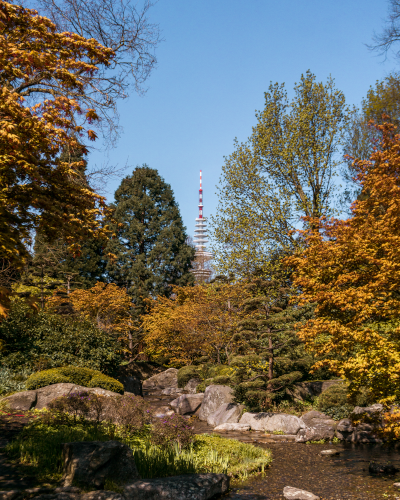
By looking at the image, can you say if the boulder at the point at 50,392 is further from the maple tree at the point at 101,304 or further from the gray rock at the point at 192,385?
the maple tree at the point at 101,304

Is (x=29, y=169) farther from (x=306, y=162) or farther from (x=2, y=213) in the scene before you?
(x=306, y=162)

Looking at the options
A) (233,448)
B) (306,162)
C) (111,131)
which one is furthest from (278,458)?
(306,162)

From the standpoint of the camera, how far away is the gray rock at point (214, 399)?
14.2 m

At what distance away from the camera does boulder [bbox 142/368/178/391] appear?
75.2 feet

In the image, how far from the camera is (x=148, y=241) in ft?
116

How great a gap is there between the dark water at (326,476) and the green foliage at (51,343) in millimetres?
7175

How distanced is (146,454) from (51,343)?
8130mm

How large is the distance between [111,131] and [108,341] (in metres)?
8.74

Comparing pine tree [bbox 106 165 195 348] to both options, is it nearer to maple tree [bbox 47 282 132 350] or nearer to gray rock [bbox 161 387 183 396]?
maple tree [bbox 47 282 132 350]

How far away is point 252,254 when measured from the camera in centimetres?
1822

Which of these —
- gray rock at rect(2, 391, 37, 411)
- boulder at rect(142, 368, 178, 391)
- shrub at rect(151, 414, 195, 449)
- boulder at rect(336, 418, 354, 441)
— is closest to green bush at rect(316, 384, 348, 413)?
boulder at rect(336, 418, 354, 441)

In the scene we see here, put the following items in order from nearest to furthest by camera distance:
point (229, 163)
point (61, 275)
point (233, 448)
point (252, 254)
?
point (233, 448)
point (252, 254)
point (229, 163)
point (61, 275)

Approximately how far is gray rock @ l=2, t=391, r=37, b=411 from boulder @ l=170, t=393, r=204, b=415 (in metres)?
6.58

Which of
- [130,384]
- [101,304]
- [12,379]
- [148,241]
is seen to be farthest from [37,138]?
[148,241]
